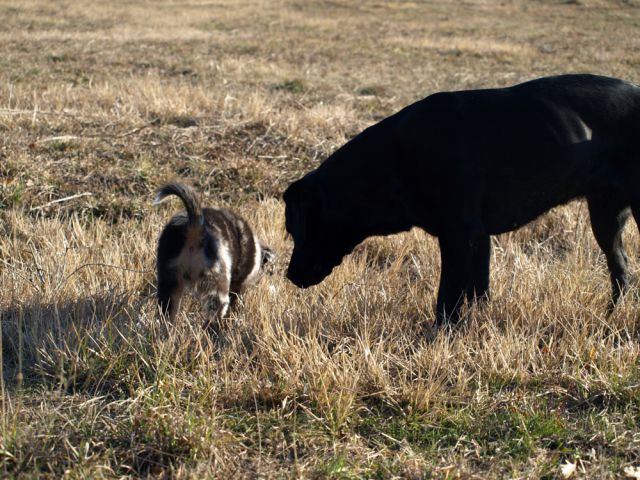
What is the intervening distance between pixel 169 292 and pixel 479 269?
205 cm

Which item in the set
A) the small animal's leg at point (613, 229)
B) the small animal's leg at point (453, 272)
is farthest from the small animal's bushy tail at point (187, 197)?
the small animal's leg at point (613, 229)

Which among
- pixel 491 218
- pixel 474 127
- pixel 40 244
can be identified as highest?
pixel 474 127

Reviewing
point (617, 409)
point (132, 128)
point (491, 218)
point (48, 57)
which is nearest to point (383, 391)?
point (617, 409)

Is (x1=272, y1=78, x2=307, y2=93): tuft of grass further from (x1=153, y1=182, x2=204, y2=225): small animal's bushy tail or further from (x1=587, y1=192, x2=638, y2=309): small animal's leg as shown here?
(x1=153, y1=182, x2=204, y2=225): small animal's bushy tail

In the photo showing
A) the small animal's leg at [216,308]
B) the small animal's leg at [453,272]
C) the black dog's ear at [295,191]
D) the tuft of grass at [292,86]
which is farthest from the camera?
the tuft of grass at [292,86]

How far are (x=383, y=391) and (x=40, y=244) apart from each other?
377cm

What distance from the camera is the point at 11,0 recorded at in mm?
38094

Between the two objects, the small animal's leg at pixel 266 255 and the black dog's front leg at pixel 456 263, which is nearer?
the black dog's front leg at pixel 456 263

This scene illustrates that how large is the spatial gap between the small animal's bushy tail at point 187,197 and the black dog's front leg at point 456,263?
1.55 metres

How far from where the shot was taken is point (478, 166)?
16.2ft

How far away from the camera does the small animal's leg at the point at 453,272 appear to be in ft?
16.0

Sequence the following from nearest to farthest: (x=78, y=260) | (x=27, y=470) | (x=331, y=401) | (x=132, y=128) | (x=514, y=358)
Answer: (x=27, y=470) → (x=331, y=401) → (x=514, y=358) → (x=78, y=260) → (x=132, y=128)

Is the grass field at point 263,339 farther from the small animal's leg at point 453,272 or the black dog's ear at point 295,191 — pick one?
the black dog's ear at point 295,191

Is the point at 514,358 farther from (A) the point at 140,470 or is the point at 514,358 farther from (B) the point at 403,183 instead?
(A) the point at 140,470
